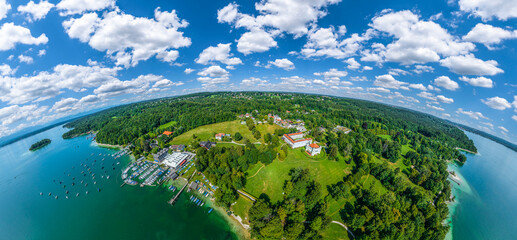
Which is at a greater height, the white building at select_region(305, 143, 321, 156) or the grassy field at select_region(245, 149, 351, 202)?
the white building at select_region(305, 143, 321, 156)

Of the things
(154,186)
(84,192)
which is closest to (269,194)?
(154,186)

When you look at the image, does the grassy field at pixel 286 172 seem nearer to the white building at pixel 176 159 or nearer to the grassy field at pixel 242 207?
the grassy field at pixel 242 207

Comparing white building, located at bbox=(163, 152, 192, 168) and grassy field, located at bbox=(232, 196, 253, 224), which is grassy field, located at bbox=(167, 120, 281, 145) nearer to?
white building, located at bbox=(163, 152, 192, 168)

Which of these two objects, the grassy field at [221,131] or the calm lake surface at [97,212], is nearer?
the calm lake surface at [97,212]

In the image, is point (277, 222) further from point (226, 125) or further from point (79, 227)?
point (226, 125)

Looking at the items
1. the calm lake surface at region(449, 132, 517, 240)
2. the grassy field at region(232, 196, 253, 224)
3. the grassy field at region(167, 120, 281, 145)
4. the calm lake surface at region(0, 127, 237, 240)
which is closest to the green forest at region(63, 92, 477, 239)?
the grassy field at region(232, 196, 253, 224)

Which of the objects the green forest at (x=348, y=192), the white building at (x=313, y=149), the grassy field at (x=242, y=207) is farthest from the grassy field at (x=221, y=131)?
the grassy field at (x=242, y=207)
